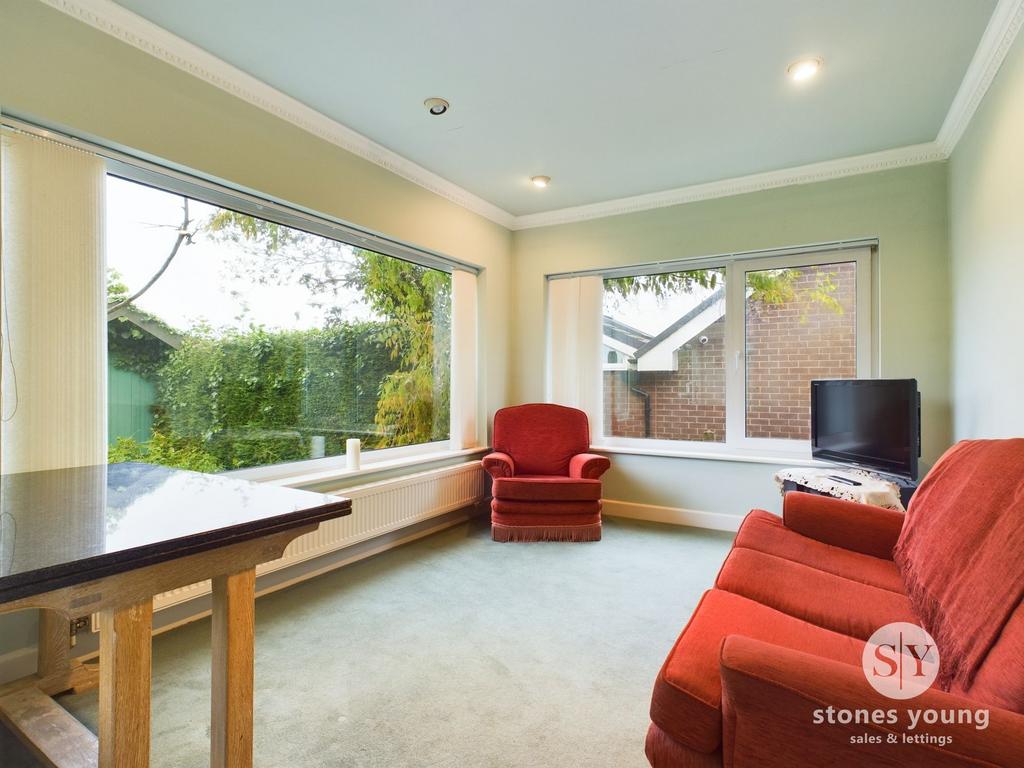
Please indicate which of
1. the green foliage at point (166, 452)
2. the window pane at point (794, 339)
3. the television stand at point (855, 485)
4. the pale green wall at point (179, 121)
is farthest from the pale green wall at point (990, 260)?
the green foliage at point (166, 452)

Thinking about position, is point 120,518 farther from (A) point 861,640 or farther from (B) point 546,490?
(B) point 546,490

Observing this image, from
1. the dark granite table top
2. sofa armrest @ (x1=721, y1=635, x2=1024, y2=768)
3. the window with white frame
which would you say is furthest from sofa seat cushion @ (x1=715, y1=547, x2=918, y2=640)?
the window with white frame

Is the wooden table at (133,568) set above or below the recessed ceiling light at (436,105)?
below

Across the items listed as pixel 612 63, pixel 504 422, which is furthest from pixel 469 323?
pixel 612 63

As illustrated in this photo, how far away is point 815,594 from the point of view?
157cm

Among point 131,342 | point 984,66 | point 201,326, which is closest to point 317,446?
point 201,326

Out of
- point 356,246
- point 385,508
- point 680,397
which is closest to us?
point 385,508

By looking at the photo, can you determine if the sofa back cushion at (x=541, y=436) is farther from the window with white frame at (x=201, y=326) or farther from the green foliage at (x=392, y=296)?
the green foliage at (x=392, y=296)

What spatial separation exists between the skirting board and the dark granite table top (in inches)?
130

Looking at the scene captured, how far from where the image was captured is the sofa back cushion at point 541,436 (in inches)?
158

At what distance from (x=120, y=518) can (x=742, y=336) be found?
3950 millimetres

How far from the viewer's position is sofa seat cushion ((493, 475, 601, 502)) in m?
3.56

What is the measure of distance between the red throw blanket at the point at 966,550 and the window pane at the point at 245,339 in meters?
2.95

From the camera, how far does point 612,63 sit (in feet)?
7.81
